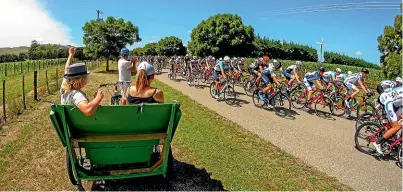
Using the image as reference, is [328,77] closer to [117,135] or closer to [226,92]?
[226,92]

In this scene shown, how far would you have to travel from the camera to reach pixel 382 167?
6324 mm

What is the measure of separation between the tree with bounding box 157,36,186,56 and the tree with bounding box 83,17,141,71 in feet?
212

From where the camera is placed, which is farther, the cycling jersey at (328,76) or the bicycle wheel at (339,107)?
the cycling jersey at (328,76)

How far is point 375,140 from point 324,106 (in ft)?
14.0

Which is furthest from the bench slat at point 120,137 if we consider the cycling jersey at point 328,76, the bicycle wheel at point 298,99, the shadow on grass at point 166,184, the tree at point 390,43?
the tree at point 390,43

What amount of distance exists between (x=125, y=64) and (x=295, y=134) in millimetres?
4821

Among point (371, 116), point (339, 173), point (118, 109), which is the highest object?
point (118, 109)

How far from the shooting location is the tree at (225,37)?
55.5 m

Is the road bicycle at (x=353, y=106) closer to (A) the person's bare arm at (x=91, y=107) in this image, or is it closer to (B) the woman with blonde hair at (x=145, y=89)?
(B) the woman with blonde hair at (x=145, y=89)

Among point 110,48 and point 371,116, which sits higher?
point 110,48

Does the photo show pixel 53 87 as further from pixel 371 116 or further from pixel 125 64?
pixel 371 116

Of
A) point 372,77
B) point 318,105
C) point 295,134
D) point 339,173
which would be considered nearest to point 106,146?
point 339,173

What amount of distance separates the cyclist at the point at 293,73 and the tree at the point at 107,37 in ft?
81.4

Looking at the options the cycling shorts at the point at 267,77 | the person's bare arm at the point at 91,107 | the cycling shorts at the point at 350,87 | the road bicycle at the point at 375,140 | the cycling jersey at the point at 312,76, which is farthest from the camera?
the cycling shorts at the point at 267,77
